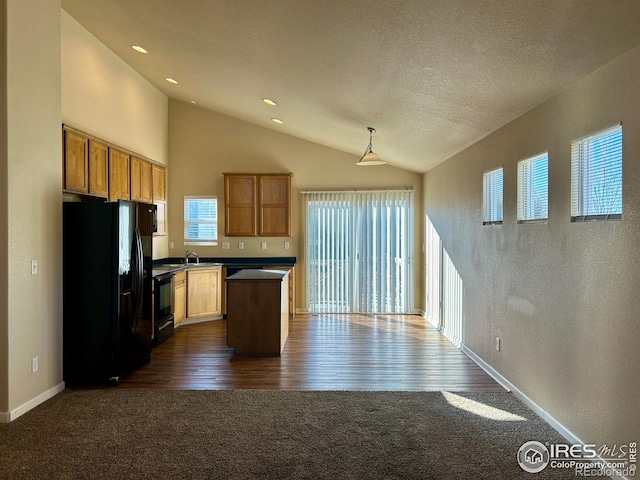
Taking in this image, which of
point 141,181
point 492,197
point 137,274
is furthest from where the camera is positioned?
point 141,181

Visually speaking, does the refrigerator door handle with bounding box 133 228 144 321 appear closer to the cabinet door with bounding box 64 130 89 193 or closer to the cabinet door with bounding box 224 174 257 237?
the cabinet door with bounding box 64 130 89 193

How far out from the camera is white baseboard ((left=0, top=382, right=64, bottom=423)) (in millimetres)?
3301

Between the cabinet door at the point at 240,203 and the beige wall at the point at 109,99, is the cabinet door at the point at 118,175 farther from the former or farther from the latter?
the cabinet door at the point at 240,203

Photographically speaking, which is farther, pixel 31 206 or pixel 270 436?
pixel 31 206

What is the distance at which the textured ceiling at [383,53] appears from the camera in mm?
A: 2438

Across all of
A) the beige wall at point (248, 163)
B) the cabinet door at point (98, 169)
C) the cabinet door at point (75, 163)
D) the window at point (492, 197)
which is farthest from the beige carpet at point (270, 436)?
the beige wall at point (248, 163)

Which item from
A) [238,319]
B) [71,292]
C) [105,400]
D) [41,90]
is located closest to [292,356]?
[238,319]

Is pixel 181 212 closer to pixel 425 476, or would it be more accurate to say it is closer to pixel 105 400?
pixel 105 400

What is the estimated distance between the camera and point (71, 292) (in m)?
4.08

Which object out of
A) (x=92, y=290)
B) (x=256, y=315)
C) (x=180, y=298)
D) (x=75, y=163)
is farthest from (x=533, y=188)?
(x=180, y=298)

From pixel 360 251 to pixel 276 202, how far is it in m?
1.69

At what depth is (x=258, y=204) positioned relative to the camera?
7629 millimetres

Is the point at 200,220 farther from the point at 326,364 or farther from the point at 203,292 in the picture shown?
the point at 326,364

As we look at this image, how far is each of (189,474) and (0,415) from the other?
1757mm
